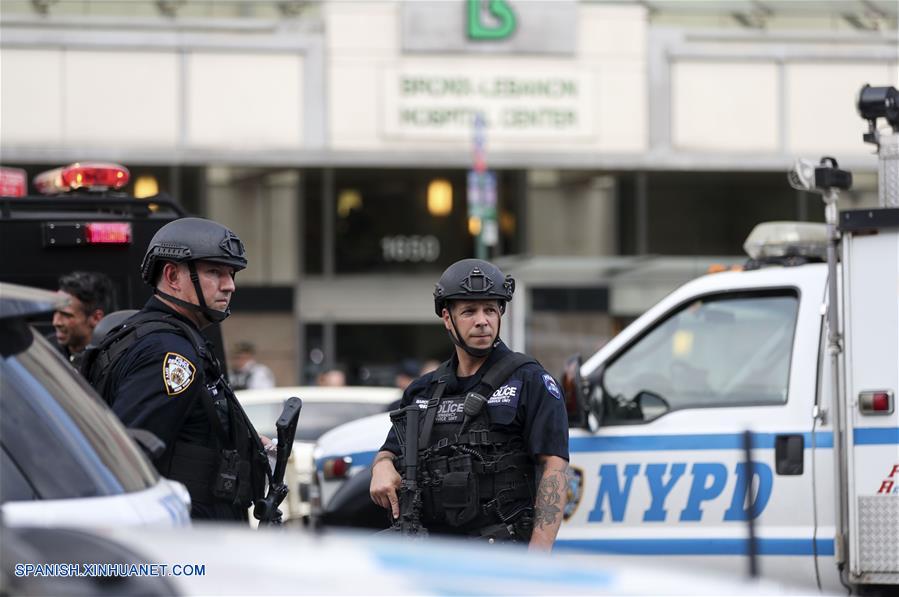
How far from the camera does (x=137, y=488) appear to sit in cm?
285

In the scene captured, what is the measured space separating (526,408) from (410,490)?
47cm

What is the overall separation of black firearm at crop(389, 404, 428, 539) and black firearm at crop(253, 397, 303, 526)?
0.41 metres

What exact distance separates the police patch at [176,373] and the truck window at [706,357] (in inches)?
104

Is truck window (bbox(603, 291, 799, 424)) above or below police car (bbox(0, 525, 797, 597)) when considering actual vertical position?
below

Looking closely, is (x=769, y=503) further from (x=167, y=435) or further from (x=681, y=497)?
(x=167, y=435)

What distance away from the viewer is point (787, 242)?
6.27 m

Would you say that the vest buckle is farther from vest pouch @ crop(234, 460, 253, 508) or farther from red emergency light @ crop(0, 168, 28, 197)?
red emergency light @ crop(0, 168, 28, 197)

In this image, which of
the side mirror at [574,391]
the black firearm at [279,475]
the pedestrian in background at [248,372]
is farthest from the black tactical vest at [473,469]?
the pedestrian in background at [248,372]

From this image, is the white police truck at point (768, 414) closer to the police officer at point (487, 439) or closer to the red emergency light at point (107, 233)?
the police officer at point (487, 439)

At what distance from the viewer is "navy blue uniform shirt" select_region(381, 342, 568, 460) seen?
172 inches

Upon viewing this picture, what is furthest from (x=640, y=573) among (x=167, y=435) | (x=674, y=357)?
(x=674, y=357)

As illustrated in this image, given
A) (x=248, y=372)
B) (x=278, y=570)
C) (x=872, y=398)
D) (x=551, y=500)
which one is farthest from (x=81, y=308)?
(x=248, y=372)

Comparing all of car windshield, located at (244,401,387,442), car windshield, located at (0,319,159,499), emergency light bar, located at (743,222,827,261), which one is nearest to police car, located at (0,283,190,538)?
car windshield, located at (0,319,159,499)

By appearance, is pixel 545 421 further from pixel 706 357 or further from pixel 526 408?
pixel 706 357
